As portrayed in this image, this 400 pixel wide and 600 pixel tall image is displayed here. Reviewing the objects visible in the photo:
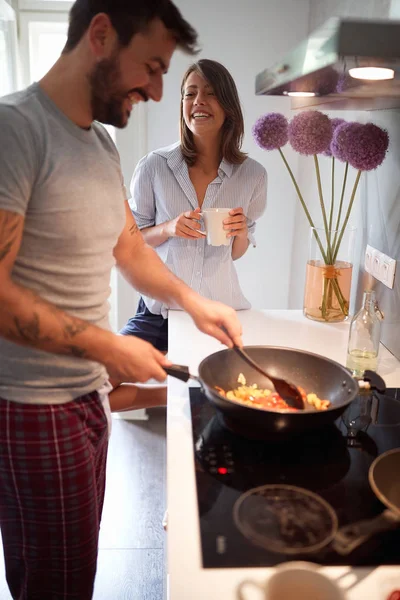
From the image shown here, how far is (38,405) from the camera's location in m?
1.07

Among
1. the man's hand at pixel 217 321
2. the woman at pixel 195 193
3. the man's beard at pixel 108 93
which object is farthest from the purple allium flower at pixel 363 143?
the man's beard at pixel 108 93

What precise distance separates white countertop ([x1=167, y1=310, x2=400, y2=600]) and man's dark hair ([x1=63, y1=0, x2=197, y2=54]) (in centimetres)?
75

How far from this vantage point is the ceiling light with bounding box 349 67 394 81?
88 cm

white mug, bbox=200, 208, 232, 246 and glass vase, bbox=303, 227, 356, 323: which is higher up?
white mug, bbox=200, 208, 232, 246

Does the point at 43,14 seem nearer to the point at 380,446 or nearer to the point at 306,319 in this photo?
the point at 306,319

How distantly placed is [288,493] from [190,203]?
1.34 meters

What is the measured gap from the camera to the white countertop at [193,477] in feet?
2.32

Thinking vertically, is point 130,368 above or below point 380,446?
above

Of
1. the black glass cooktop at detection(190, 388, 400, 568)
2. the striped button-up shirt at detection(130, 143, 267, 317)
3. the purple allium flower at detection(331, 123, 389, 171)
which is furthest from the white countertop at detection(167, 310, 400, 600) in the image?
the purple allium flower at detection(331, 123, 389, 171)

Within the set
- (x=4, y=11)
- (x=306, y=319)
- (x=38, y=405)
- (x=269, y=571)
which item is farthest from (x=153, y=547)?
(x=4, y=11)

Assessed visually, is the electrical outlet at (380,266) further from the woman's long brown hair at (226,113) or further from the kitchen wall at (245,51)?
the kitchen wall at (245,51)

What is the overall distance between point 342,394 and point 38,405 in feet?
2.01

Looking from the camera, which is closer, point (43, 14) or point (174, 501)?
point (174, 501)

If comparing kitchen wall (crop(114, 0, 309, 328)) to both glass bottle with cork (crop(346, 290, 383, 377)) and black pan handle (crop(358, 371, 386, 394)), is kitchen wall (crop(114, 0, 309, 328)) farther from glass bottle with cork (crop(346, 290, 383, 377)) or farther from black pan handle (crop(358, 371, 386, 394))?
black pan handle (crop(358, 371, 386, 394))
